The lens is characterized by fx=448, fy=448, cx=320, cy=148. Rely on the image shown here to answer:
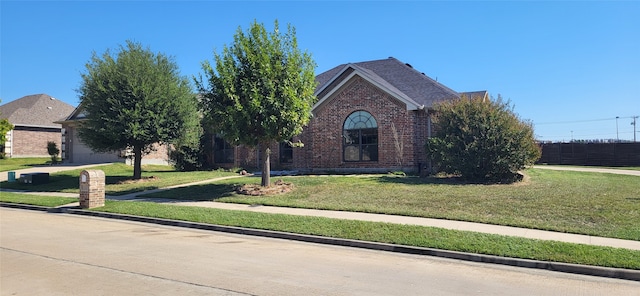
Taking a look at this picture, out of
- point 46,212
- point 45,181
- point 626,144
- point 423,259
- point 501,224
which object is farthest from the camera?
point 626,144

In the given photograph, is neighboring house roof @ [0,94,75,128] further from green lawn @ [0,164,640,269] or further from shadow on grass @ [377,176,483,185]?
shadow on grass @ [377,176,483,185]

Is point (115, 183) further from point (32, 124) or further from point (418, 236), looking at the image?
point (32, 124)

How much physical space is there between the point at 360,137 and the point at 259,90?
8501mm

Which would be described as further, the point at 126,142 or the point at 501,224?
the point at 126,142

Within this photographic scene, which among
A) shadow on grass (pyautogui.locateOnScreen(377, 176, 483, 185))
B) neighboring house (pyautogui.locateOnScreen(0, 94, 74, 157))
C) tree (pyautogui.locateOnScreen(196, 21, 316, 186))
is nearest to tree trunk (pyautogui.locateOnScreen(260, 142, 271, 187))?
tree (pyautogui.locateOnScreen(196, 21, 316, 186))

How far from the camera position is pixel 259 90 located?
1589 centimetres

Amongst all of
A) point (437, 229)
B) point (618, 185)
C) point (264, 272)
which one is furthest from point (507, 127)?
point (264, 272)

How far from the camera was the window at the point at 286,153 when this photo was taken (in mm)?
26000

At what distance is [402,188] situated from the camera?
1602 centimetres

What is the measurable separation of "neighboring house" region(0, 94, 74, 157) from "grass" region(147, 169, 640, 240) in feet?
99.8

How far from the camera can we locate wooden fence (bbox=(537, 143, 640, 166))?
1214 inches

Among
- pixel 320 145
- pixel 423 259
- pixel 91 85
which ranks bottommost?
pixel 423 259

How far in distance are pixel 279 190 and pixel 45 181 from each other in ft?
48.6

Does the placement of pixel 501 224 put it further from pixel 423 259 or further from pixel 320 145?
pixel 320 145
